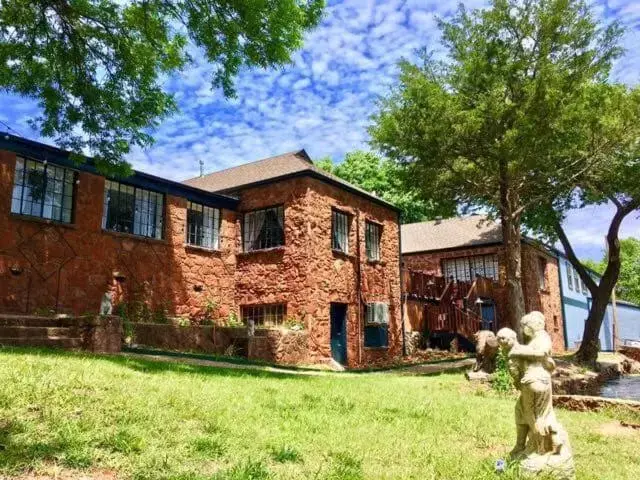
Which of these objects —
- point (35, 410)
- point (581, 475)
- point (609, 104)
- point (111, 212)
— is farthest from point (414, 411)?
point (609, 104)

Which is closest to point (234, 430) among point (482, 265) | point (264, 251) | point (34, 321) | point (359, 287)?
point (34, 321)

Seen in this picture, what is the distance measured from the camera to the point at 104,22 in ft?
36.0

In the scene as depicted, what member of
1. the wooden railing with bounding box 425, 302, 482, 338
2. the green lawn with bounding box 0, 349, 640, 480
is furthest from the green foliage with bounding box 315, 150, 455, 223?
the green lawn with bounding box 0, 349, 640, 480

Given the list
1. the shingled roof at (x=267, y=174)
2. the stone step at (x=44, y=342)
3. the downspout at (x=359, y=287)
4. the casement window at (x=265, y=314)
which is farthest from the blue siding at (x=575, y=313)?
the stone step at (x=44, y=342)

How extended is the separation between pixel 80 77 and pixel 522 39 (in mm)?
12855

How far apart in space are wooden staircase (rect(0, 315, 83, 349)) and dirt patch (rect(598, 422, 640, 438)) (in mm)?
9498

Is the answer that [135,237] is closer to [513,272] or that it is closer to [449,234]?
[513,272]

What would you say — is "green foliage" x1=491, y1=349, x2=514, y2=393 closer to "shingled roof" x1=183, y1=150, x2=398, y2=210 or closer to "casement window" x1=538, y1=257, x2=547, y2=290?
"shingled roof" x1=183, y1=150, x2=398, y2=210

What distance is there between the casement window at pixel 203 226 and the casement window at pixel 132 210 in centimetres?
125

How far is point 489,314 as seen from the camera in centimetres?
2759

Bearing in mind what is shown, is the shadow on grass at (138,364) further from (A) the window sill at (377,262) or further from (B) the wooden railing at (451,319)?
(B) the wooden railing at (451,319)

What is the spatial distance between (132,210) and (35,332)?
5.97 metres

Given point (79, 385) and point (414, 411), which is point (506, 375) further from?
point (79, 385)

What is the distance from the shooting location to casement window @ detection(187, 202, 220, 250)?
57.3ft
